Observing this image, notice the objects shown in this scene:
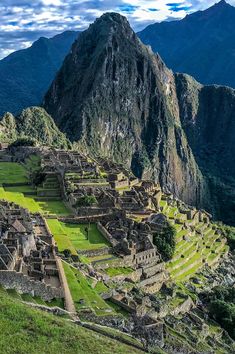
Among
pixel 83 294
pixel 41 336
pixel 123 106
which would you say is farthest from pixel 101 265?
pixel 123 106

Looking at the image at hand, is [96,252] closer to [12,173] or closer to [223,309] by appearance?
[223,309]

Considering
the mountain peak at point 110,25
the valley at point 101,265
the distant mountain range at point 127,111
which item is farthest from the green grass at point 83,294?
the mountain peak at point 110,25

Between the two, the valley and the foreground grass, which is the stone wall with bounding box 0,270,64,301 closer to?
the valley

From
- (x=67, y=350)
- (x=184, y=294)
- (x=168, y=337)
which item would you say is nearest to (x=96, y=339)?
(x=67, y=350)

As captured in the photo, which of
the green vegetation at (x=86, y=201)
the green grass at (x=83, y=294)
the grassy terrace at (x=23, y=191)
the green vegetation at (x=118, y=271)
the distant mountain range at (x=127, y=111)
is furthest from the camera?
the distant mountain range at (x=127, y=111)

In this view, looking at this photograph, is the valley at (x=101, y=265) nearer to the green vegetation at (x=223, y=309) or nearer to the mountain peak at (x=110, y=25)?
the green vegetation at (x=223, y=309)

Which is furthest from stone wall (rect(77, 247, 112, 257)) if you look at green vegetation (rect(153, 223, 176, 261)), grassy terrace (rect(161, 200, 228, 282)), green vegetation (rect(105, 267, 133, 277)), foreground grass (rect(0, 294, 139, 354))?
foreground grass (rect(0, 294, 139, 354))
